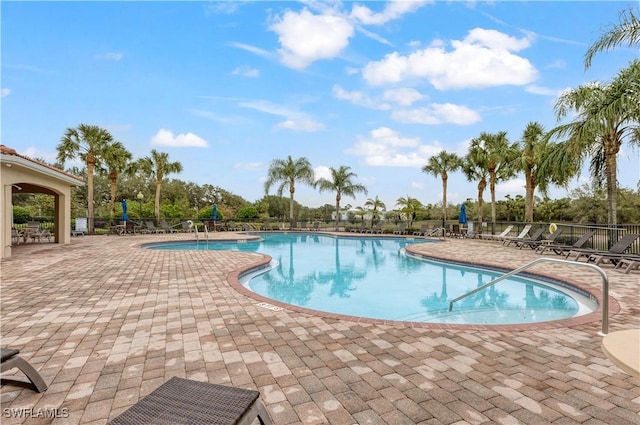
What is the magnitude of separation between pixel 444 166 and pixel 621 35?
654 inches

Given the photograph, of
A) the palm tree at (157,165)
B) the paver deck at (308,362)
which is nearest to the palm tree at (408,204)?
the palm tree at (157,165)

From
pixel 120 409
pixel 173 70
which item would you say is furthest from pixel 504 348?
pixel 173 70

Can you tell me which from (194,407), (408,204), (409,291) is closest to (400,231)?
(408,204)

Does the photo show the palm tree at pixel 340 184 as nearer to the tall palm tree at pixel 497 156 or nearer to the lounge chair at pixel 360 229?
the lounge chair at pixel 360 229

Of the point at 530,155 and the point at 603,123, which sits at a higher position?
the point at 530,155

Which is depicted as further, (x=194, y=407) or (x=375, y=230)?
(x=375, y=230)

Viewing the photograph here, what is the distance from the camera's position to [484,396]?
255cm

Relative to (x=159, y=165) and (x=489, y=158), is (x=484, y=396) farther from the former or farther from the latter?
(x=159, y=165)

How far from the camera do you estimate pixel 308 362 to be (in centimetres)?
312

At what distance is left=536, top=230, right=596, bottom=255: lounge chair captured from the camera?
34.2 ft

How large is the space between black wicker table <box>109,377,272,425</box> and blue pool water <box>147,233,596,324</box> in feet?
15.6

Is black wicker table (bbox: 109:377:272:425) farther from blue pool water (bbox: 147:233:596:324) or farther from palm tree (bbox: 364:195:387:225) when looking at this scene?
palm tree (bbox: 364:195:387:225)

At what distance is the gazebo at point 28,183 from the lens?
9477 millimetres

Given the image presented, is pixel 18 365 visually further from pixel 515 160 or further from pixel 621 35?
pixel 515 160
